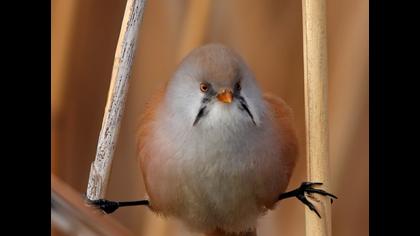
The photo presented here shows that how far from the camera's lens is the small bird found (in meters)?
1.60

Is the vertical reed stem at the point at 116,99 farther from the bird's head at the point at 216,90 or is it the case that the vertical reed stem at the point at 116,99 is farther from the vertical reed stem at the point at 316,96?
the vertical reed stem at the point at 316,96

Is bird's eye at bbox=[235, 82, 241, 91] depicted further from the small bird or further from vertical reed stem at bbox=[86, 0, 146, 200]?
vertical reed stem at bbox=[86, 0, 146, 200]

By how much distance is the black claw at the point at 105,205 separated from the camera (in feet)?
5.91

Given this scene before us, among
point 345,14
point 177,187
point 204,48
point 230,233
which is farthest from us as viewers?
point 345,14

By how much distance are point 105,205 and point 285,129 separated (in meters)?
0.56

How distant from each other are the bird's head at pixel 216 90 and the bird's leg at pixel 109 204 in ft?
1.15

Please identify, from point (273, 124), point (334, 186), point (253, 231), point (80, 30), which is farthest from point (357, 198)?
point (80, 30)

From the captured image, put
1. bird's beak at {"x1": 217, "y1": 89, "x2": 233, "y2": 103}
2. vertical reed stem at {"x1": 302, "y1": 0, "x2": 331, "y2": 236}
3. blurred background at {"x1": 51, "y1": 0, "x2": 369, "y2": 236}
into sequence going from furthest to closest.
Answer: blurred background at {"x1": 51, "y1": 0, "x2": 369, "y2": 236} < vertical reed stem at {"x1": 302, "y1": 0, "x2": 331, "y2": 236} < bird's beak at {"x1": 217, "y1": 89, "x2": 233, "y2": 103}

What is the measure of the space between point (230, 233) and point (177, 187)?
0.31 metres

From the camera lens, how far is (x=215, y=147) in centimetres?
164

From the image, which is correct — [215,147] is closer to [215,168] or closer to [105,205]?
[215,168]

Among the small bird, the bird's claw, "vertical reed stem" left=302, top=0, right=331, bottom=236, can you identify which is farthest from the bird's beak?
the bird's claw

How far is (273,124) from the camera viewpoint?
180cm

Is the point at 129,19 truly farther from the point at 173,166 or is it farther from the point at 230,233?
the point at 230,233
